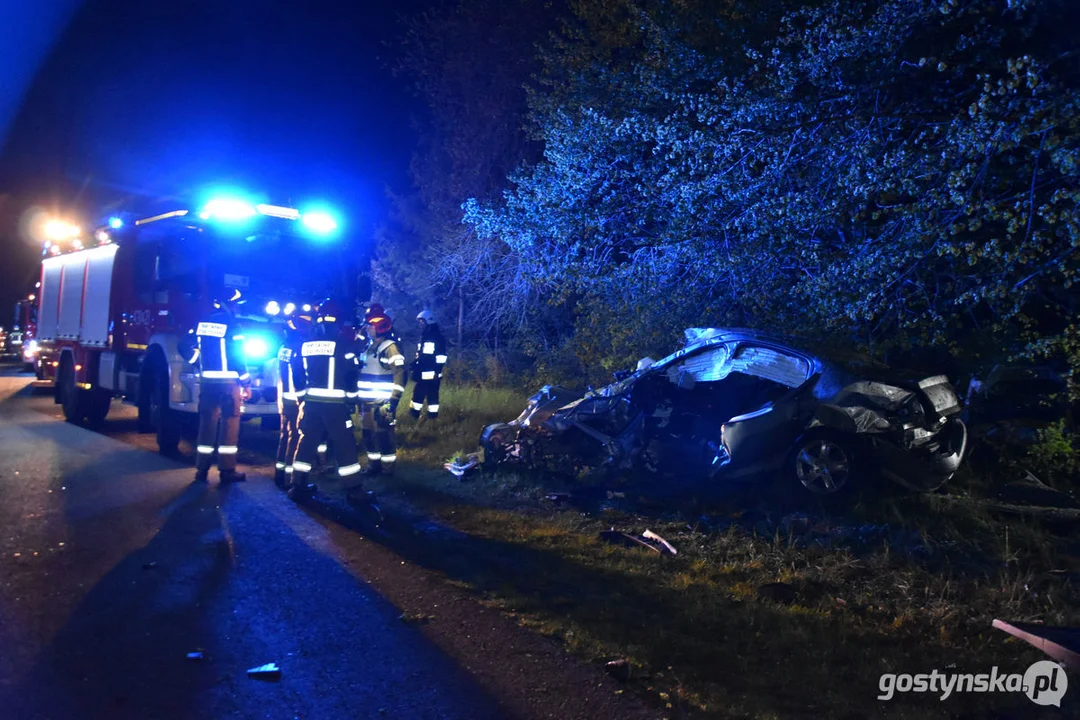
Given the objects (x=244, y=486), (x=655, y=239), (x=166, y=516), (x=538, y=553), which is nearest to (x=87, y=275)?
(x=244, y=486)

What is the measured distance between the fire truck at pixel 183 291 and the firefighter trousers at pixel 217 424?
841mm

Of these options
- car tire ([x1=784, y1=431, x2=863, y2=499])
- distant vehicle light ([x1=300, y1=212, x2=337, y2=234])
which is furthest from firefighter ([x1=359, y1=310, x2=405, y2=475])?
car tire ([x1=784, y1=431, x2=863, y2=499])

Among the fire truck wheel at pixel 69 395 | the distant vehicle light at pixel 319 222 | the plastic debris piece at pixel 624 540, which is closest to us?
the plastic debris piece at pixel 624 540

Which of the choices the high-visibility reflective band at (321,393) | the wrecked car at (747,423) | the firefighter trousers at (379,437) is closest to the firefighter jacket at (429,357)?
the firefighter trousers at (379,437)

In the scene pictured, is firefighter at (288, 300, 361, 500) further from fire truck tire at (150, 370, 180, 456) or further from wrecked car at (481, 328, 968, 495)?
fire truck tire at (150, 370, 180, 456)

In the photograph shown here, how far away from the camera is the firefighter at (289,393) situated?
7098mm

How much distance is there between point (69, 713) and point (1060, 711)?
4.19 metres

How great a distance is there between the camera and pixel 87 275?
11961 millimetres

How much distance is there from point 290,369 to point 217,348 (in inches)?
44.8

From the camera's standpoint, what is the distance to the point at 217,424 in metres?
7.89

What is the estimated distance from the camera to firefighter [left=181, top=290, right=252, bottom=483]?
777cm

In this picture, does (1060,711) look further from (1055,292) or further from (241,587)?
(1055,292)

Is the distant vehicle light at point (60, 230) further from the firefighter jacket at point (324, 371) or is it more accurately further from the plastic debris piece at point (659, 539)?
the plastic debris piece at point (659, 539)

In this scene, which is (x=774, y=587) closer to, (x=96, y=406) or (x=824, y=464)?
(x=824, y=464)
